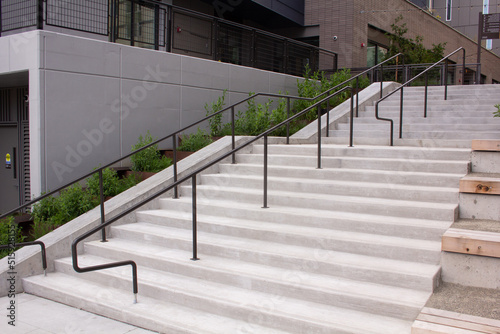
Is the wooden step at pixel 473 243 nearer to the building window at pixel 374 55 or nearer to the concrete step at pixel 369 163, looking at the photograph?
the concrete step at pixel 369 163

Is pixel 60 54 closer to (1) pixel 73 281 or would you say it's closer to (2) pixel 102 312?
(1) pixel 73 281

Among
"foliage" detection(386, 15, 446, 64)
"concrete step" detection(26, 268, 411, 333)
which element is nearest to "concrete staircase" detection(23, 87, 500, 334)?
"concrete step" detection(26, 268, 411, 333)

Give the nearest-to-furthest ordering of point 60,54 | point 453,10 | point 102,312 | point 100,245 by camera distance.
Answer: point 102,312
point 100,245
point 60,54
point 453,10

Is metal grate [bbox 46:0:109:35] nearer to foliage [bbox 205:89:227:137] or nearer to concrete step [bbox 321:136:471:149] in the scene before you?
foliage [bbox 205:89:227:137]

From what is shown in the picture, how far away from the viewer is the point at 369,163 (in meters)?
6.66

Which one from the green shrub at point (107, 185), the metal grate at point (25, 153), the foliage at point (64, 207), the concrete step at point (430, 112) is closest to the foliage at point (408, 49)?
the concrete step at point (430, 112)

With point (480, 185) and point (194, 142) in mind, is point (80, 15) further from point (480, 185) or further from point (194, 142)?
point (480, 185)

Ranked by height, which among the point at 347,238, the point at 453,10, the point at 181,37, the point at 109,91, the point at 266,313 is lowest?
the point at 266,313

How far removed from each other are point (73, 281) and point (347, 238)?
3.13 m

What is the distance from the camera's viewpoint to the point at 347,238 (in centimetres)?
484

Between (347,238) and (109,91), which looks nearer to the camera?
(347,238)

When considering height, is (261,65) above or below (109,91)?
above

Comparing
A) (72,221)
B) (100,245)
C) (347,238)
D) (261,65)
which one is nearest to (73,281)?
(100,245)

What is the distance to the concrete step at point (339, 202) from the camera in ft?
16.7
